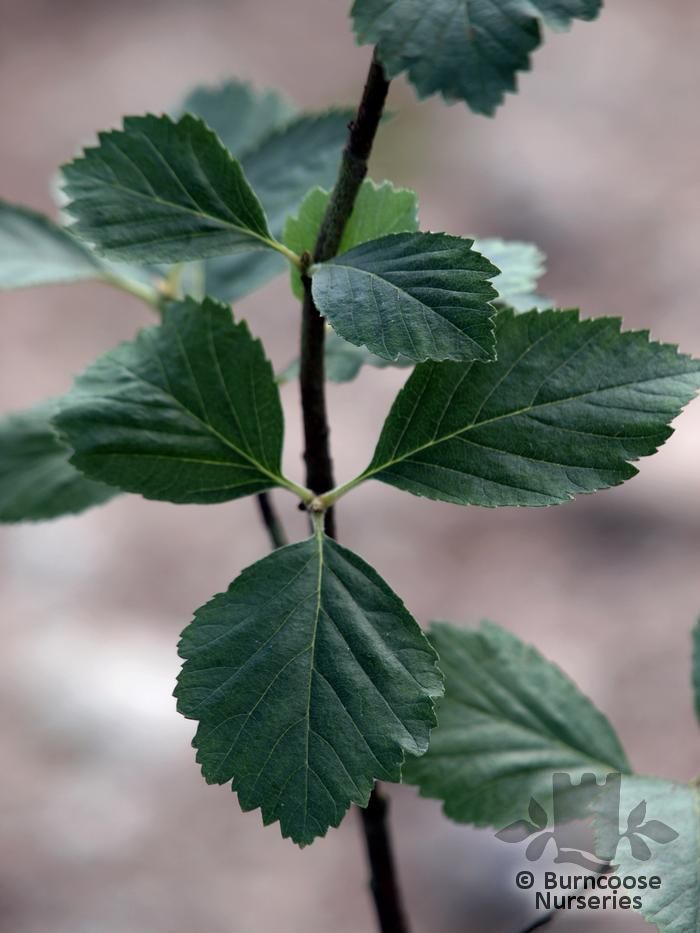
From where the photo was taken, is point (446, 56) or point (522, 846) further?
point (522, 846)

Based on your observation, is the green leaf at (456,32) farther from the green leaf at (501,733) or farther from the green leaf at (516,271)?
the green leaf at (501,733)

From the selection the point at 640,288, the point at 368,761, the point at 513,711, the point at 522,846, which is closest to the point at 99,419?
the point at 368,761

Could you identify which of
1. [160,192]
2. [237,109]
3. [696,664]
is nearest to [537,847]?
[696,664]

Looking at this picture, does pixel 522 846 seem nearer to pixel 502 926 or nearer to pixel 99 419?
pixel 502 926

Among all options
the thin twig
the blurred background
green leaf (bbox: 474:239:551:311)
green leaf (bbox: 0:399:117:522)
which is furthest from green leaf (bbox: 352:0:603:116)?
the blurred background

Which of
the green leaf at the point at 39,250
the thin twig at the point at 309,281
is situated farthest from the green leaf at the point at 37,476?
the thin twig at the point at 309,281

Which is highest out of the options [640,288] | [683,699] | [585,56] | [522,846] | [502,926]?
[585,56]

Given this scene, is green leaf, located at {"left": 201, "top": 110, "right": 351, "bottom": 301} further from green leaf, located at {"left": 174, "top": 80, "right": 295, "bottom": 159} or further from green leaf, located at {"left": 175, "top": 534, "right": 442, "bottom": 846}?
green leaf, located at {"left": 175, "top": 534, "right": 442, "bottom": 846}
